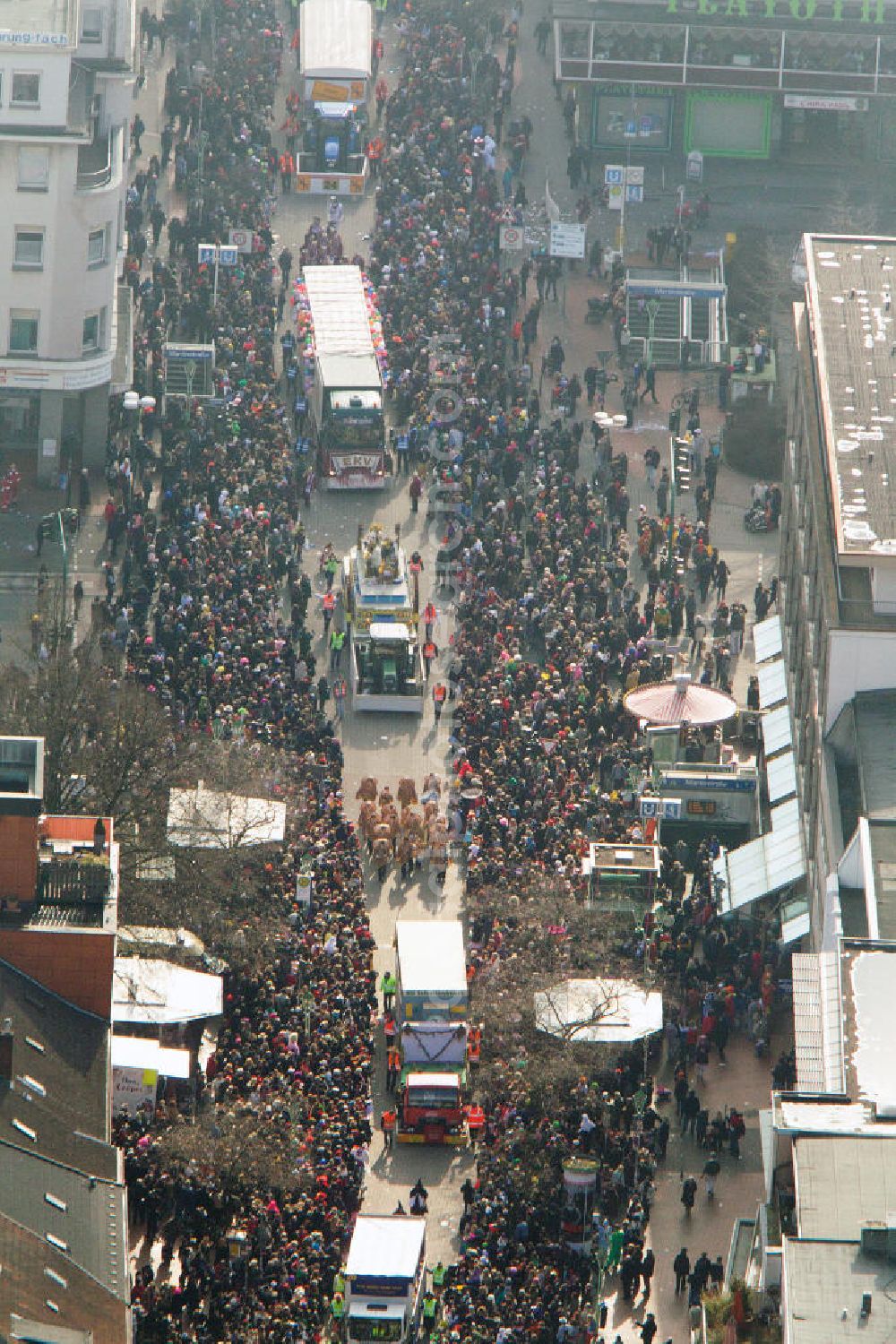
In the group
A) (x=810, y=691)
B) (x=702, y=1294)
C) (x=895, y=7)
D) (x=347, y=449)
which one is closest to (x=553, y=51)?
(x=895, y=7)

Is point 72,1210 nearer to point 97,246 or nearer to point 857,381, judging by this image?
point 857,381

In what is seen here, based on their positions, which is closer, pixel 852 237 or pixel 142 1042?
pixel 142 1042

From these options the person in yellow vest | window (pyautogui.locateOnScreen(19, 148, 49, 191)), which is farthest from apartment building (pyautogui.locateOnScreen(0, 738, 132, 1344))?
window (pyautogui.locateOnScreen(19, 148, 49, 191))

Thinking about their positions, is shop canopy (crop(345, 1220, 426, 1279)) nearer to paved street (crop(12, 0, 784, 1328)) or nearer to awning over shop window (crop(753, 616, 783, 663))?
paved street (crop(12, 0, 784, 1328))

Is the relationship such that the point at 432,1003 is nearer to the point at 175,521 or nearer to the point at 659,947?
the point at 659,947

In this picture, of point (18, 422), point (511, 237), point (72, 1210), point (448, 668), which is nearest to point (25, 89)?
point (18, 422)

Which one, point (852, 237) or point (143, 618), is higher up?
point (852, 237)
